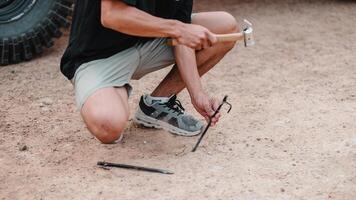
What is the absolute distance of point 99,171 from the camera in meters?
2.98

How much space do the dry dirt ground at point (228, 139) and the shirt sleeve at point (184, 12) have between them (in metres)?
0.58

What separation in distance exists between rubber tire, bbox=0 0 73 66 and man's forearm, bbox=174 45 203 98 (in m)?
1.58

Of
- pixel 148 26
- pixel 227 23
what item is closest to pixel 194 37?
pixel 148 26

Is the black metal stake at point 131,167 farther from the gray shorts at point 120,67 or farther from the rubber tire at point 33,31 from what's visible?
the rubber tire at point 33,31

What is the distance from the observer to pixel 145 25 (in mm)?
2744

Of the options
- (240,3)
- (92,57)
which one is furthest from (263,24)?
(92,57)

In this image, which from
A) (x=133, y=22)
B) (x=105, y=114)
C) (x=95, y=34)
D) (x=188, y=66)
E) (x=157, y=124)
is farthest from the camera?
(x=157, y=124)

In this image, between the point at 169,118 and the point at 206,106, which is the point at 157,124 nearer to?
the point at 169,118

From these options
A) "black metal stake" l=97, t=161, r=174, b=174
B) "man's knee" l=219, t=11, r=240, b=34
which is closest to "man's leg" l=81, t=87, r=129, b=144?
"black metal stake" l=97, t=161, r=174, b=174

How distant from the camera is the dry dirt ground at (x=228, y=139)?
9.25 feet

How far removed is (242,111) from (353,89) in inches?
28.0

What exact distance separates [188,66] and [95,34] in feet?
1.50

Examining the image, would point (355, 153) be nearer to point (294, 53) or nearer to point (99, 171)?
point (99, 171)

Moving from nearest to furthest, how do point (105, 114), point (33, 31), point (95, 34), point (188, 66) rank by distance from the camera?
point (105, 114) < point (95, 34) < point (188, 66) < point (33, 31)
